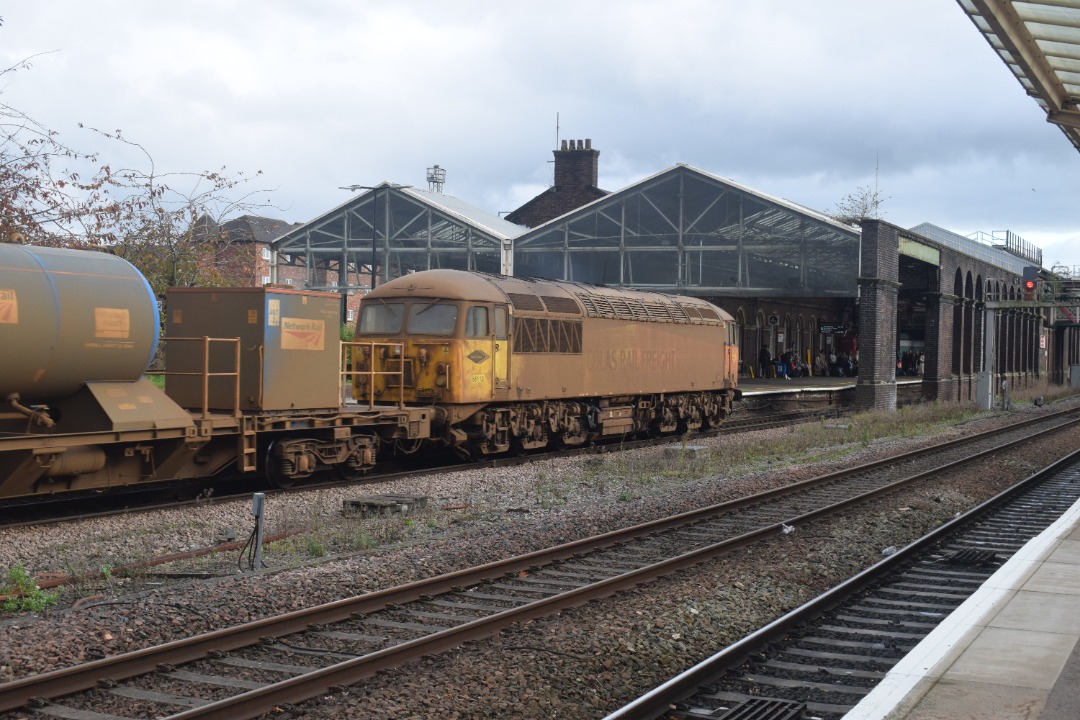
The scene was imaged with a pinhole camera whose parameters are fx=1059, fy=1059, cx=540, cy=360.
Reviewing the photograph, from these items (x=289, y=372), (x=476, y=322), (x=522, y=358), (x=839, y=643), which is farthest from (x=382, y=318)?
(x=839, y=643)

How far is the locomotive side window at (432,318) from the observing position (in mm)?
18375

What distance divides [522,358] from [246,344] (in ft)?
20.8

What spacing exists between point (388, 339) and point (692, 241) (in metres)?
20.4

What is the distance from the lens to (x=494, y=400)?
61.9ft

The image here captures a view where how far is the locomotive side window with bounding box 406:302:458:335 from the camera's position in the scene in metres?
18.4

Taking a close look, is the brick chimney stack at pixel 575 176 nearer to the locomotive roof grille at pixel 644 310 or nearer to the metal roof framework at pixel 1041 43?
the locomotive roof grille at pixel 644 310

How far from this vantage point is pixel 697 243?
3722 cm

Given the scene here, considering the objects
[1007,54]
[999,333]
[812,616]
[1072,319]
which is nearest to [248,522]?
[812,616]

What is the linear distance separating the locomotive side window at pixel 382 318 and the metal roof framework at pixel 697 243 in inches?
767

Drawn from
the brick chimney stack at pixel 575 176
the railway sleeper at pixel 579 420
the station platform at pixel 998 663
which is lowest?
the station platform at pixel 998 663

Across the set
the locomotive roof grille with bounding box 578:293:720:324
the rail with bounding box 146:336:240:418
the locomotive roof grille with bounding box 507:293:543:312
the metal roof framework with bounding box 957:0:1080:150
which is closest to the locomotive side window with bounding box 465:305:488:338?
the locomotive roof grille with bounding box 507:293:543:312

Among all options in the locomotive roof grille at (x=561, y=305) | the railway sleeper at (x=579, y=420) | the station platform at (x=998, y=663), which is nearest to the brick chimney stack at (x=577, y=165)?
the railway sleeper at (x=579, y=420)

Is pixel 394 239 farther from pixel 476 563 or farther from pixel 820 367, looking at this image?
pixel 476 563

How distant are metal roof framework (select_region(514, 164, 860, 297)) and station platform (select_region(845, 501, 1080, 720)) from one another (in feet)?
89.6
